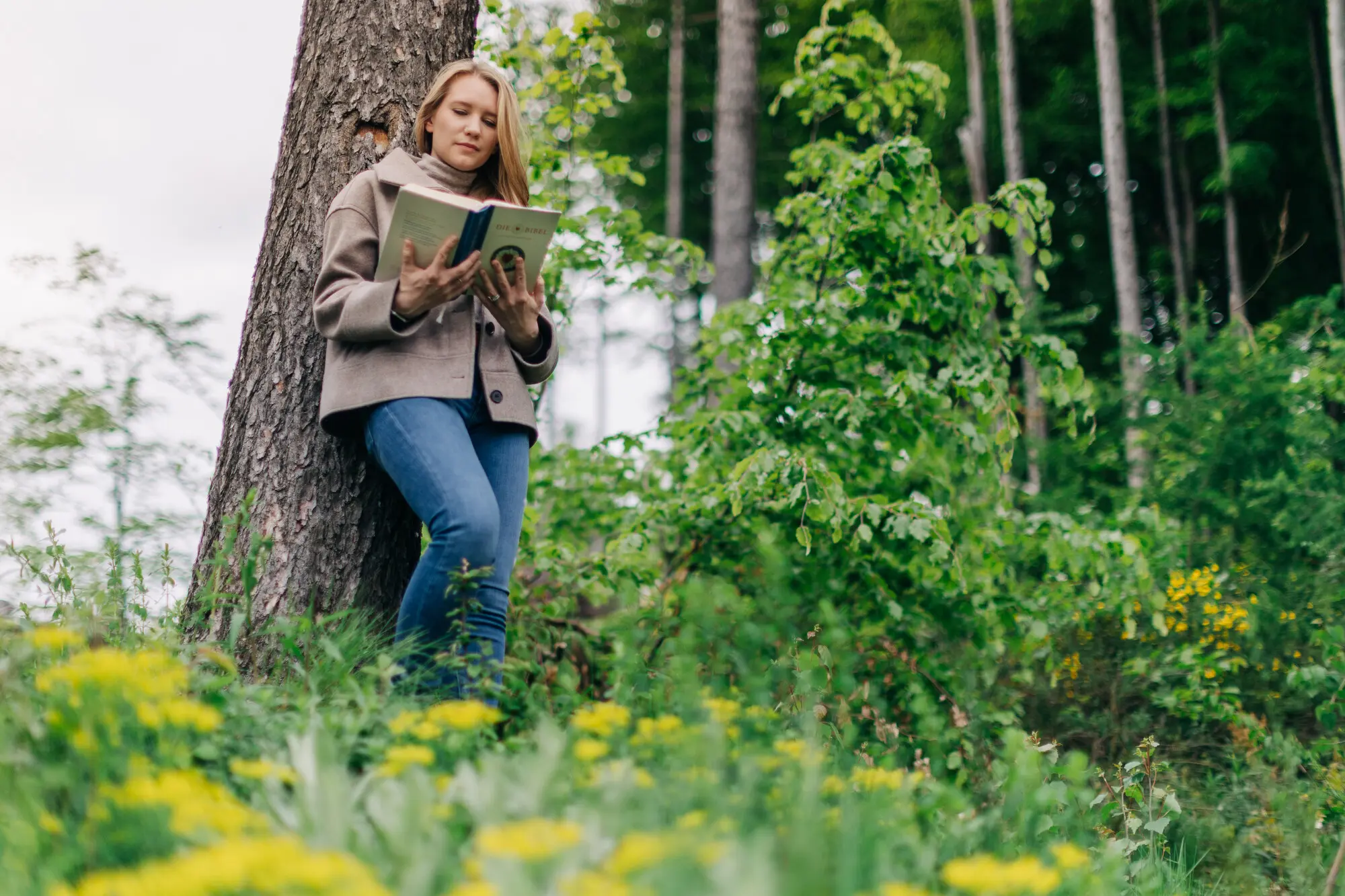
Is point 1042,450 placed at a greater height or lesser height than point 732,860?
greater

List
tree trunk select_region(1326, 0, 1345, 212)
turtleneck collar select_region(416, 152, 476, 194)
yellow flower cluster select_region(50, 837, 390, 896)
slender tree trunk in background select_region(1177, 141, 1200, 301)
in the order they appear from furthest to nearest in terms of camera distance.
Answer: slender tree trunk in background select_region(1177, 141, 1200, 301)
tree trunk select_region(1326, 0, 1345, 212)
turtleneck collar select_region(416, 152, 476, 194)
yellow flower cluster select_region(50, 837, 390, 896)

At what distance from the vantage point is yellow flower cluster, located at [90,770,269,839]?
1.14 m

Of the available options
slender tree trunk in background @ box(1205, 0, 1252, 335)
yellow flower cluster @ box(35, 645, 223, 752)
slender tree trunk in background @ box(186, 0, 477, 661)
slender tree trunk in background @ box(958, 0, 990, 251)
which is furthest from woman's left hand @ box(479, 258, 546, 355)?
slender tree trunk in background @ box(1205, 0, 1252, 335)

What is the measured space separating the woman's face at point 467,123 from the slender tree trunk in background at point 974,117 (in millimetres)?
Result: 10969

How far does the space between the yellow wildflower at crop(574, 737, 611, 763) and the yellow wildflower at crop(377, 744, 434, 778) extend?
0.20 m

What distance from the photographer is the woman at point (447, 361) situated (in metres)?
2.34

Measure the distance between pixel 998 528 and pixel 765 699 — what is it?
2135 millimetres

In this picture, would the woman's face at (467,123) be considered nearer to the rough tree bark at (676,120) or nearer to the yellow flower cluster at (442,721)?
the yellow flower cluster at (442,721)

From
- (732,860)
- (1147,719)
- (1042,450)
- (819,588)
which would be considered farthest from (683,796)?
(1042,450)

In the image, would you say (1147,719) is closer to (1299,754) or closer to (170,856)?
(1299,754)

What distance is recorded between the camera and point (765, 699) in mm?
1808

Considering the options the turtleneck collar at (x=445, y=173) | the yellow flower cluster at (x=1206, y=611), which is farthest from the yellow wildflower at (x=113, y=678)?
the yellow flower cluster at (x=1206, y=611)

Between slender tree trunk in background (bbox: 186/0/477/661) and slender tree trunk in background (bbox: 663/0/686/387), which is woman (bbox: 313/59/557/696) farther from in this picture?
slender tree trunk in background (bbox: 663/0/686/387)

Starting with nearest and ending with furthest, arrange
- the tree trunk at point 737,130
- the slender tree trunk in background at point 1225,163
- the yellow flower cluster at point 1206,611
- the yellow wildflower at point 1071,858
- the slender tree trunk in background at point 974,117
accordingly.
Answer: the yellow wildflower at point 1071,858
the yellow flower cluster at point 1206,611
the tree trunk at point 737,130
the slender tree trunk in background at point 1225,163
the slender tree trunk in background at point 974,117
